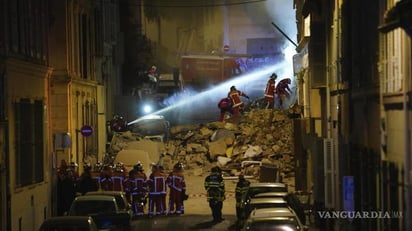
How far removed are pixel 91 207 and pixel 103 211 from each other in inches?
12.8

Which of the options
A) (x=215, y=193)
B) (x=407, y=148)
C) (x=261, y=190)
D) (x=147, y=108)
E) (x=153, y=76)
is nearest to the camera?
(x=407, y=148)

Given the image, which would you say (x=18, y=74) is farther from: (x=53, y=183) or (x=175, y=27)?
(x=175, y=27)

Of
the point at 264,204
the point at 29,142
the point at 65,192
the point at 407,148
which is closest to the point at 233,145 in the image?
the point at 65,192

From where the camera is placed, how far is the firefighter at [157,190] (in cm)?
2373

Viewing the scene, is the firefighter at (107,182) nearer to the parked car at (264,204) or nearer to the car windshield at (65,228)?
the parked car at (264,204)

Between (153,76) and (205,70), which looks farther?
(205,70)

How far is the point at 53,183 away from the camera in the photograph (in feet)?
81.0

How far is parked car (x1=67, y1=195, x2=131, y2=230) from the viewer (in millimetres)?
17844

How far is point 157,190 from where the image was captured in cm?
2388

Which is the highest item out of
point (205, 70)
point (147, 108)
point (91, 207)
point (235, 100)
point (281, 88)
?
point (205, 70)

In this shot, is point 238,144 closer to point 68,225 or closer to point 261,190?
point 261,190

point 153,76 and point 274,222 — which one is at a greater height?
point 153,76

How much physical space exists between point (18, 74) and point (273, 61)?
41.3 meters

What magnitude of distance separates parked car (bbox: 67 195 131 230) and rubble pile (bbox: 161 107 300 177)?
55.3 feet
